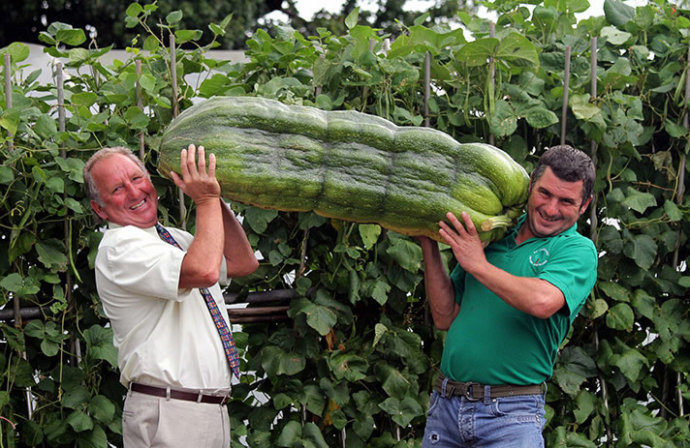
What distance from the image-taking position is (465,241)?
8.47 ft

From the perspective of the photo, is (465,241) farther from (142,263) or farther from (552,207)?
(142,263)

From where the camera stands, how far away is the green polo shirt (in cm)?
263

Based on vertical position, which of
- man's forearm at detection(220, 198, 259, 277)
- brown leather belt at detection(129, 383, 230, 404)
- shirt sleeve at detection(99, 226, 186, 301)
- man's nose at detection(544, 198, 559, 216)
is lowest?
brown leather belt at detection(129, 383, 230, 404)

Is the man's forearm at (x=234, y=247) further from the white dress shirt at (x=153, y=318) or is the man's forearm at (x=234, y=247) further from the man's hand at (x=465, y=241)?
the man's hand at (x=465, y=241)

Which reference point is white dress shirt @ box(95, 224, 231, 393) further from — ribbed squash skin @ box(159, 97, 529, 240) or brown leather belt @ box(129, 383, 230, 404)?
ribbed squash skin @ box(159, 97, 529, 240)

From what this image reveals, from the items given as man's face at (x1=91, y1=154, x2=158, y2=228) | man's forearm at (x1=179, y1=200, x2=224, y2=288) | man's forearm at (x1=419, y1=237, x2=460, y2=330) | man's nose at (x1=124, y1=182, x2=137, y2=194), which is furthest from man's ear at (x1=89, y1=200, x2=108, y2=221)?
man's forearm at (x1=419, y1=237, x2=460, y2=330)

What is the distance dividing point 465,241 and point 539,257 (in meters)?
0.30

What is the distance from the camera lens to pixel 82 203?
3.06 meters

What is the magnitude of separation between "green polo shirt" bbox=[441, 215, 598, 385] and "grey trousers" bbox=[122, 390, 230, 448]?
34.9 inches

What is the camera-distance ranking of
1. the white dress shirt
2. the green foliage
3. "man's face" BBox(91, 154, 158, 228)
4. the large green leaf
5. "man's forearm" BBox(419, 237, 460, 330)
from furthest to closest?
the large green leaf < the green foliage < "man's forearm" BBox(419, 237, 460, 330) < "man's face" BBox(91, 154, 158, 228) < the white dress shirt

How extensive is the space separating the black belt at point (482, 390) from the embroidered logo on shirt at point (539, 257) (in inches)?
17.3

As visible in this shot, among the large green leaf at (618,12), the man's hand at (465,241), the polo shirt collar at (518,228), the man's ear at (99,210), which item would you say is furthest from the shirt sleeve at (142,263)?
the large green leaf at (618,12)

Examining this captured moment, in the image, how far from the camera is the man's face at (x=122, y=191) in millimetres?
2658

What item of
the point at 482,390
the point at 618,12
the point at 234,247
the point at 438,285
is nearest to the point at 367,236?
the point at 438,285
